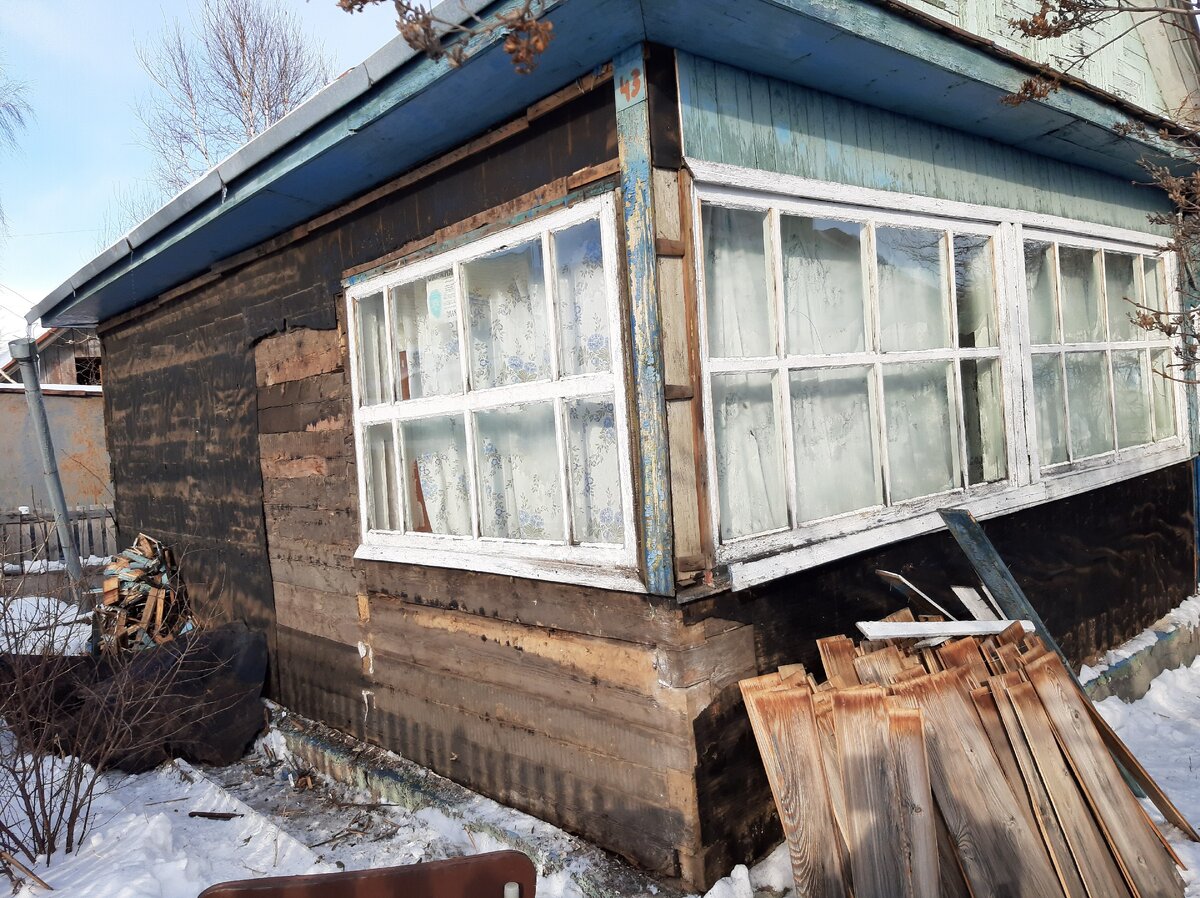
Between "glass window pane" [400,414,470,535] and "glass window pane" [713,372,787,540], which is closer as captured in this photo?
"glass window pane" [713,372,787,540]

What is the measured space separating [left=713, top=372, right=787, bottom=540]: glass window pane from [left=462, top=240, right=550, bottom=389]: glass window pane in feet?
2.60

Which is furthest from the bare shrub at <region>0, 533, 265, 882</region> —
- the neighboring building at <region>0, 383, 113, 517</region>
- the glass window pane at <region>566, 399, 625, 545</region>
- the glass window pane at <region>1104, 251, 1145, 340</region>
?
the neighboring building at <region>0, 383, 113, 517</region>

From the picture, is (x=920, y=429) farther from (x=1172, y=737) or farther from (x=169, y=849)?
(x=169, y=849)

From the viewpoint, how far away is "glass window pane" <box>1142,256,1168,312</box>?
575 centimetres

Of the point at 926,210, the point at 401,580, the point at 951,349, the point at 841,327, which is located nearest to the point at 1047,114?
the point at 926,210

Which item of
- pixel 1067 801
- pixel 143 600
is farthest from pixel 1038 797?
pixel 143 600

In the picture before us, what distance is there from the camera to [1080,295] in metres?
5.09

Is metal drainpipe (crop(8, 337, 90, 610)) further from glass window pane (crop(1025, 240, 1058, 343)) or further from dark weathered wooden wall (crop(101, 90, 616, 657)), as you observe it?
glass window pane (crop(1025, 240, 1058, 343))

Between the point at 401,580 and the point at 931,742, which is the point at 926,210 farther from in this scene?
A: the point at 401,580

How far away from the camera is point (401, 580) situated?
425 cm

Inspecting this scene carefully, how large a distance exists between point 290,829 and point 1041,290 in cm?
493

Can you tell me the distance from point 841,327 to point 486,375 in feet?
5.18

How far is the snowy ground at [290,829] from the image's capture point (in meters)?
3.15

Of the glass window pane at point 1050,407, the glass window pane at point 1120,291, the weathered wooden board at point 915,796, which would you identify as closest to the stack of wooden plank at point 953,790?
the weathered wooden board at point 915,796
